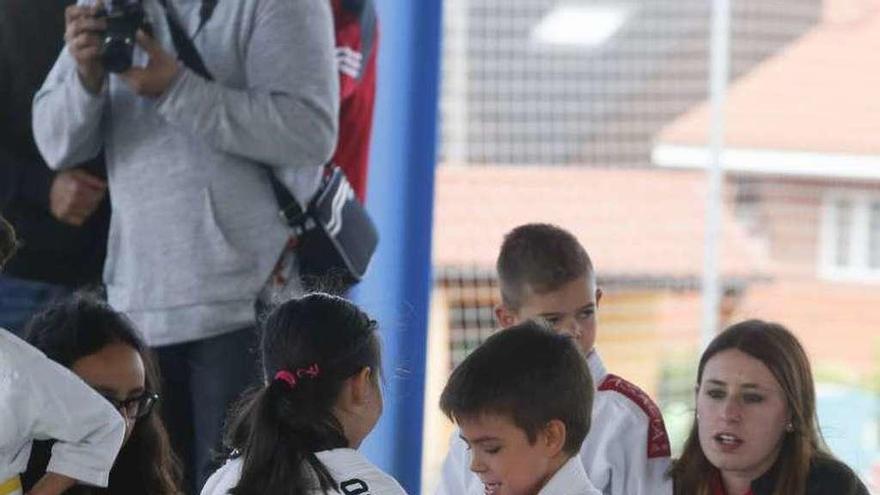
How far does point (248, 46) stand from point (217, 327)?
0.56 metres

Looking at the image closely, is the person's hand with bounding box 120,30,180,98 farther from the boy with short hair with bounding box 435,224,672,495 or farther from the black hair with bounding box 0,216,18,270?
the boy with short hair with bounding box 435,224,672,495

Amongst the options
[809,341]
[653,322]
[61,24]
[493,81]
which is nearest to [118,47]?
[61,24]

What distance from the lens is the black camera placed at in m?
3.18

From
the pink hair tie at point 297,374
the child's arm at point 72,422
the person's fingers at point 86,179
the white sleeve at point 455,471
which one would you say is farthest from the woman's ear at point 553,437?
the person's fingers at point 86,179

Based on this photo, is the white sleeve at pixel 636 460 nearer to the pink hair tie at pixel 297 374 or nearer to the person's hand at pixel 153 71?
the pink hair tie at pixel 297 374

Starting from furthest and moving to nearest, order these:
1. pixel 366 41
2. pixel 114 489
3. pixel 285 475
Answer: pixel 366 41 → pixel 114 489 → pixel 285 475

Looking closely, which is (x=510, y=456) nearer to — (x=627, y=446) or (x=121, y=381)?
(x=627, y=446)

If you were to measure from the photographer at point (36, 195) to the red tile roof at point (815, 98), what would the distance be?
758 centimetres

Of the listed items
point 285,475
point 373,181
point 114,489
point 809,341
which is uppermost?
point 373,181

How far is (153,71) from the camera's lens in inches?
124

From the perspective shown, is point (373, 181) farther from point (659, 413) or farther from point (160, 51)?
point (659, 413)

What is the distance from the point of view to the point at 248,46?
10.6 ft

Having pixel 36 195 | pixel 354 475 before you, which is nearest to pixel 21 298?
pixel 36 195

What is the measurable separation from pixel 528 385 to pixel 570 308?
66 cm
